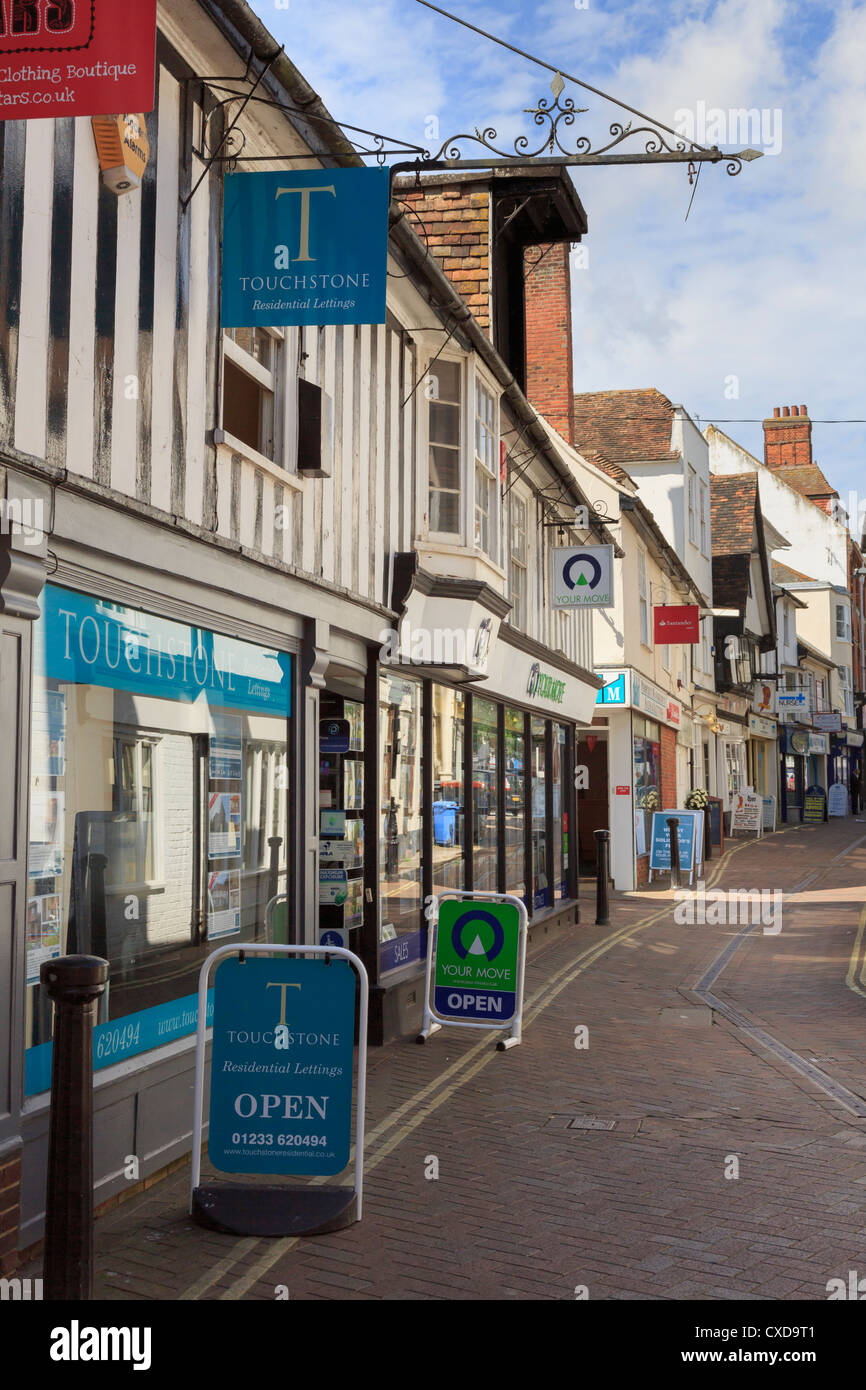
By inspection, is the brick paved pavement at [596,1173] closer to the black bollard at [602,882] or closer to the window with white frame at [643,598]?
the black bollard at [602,882]

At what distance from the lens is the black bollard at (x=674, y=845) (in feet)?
70.3

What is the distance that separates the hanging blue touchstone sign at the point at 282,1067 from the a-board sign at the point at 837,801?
145 ft

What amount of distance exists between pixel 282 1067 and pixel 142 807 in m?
1.49

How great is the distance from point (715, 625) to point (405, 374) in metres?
26.0

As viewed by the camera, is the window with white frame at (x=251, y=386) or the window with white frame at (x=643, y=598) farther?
the window with white frame at (x=643, y=598)

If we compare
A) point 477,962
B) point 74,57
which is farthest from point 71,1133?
point 477,962

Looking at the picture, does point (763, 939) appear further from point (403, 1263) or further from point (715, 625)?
point (715, 625)

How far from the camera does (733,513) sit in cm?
3656

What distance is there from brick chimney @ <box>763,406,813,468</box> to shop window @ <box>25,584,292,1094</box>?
5164cm

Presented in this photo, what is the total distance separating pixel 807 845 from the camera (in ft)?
99.3

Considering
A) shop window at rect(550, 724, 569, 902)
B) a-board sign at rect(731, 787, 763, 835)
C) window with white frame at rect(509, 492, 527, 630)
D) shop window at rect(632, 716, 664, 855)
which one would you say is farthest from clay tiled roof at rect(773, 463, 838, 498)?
window with white frame at rect(509, 492, 527, 630)

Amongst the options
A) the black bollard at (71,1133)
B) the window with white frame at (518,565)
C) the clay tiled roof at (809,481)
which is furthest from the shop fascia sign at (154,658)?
the clay tiled roof at (809,481)

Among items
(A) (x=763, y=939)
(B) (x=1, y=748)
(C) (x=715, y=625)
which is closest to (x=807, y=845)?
(C) (x=715, y=625)

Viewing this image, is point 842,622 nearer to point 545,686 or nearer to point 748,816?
point 748,816
